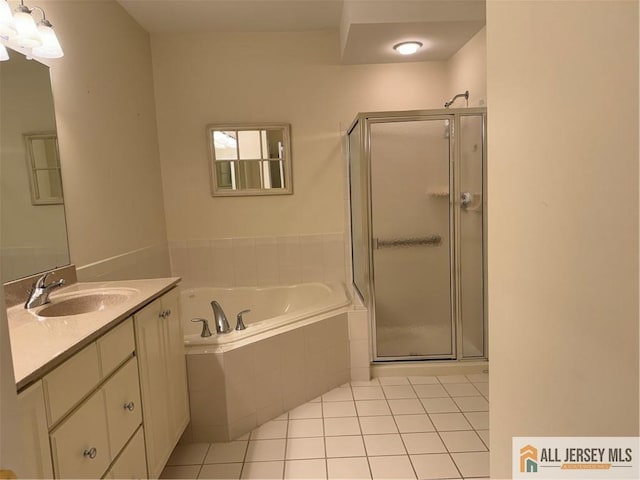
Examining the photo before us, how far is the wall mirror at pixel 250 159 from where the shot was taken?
10.1ft

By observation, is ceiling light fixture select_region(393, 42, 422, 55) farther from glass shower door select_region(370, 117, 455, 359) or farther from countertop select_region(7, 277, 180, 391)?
countertop select_region(7, 277, 180, 391)

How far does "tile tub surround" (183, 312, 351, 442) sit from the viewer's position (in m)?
1.93

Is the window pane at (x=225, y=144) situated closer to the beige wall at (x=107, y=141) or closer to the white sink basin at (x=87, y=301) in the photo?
the beige wall at (x=107, y=141)

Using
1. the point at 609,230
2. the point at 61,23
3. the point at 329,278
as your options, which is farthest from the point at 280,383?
the point at 61,23

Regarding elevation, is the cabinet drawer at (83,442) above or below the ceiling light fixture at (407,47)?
below

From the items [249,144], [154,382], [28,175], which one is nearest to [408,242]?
[249,144]

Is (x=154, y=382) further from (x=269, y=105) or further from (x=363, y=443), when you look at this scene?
(x=269, y=105)

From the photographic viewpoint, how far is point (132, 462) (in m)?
1.30

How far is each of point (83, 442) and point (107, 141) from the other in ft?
5.96

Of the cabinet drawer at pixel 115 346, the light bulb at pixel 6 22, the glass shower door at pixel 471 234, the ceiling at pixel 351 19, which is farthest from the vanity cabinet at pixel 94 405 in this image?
the ceiling at pixel 351 19

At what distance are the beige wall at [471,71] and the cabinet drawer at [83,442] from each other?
2571 mm

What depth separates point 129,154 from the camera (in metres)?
2.57

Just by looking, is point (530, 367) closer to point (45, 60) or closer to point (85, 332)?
point (85, 332)

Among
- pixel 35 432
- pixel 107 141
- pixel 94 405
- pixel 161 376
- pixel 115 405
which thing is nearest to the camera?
pixel 35 432
